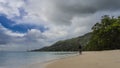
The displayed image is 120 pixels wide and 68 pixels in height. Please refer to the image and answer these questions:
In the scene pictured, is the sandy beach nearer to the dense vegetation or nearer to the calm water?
the calm water

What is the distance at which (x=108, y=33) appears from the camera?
67.8 meters

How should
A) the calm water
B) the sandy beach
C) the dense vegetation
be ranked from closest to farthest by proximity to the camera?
the sandy beach, the calm water, the dense vegetation

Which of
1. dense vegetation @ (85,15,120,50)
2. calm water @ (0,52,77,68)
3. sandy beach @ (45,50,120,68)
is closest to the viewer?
sandy beach @ (45,50,120,68)

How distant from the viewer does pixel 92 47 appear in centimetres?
7844

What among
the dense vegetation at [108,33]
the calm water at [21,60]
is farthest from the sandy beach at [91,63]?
the dense vegetation at [108,33]

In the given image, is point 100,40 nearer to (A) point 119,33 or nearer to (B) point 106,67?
(A) point 119,33

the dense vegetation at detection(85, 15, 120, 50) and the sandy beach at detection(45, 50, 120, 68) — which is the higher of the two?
the dense vegetation at detection(85, 15, 120, 50)

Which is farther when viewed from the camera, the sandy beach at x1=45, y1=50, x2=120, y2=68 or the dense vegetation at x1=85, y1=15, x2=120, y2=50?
the dense vegetation at x1=85, y1=15, x2=120, y2=50

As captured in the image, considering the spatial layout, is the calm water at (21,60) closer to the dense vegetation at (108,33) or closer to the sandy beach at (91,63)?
the sandy beach at (91,63)

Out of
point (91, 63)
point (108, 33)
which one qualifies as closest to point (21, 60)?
point (91, 63)

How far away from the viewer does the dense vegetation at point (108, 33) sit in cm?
6681

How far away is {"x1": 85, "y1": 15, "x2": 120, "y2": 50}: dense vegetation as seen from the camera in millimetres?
66812

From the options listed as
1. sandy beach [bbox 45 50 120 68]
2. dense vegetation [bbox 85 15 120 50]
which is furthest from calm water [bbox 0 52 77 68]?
dense vegetation [bbox 85 15 120 50]

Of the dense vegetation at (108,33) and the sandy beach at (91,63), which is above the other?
the dense vegetation at (108,33)
